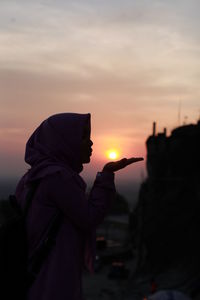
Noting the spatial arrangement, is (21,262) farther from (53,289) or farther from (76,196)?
(76,196)

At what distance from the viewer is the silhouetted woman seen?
246cm

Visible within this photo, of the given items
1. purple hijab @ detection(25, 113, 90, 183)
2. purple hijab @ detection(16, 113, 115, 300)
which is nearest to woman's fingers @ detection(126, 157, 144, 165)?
purple hijab @ detection(16, 113, 115, 300)

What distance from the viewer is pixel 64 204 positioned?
2457mm

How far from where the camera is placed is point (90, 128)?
2.68m

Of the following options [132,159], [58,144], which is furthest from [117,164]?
[58,144]

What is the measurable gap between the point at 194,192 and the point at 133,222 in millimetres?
11967

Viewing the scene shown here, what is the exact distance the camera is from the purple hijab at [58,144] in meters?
2.54

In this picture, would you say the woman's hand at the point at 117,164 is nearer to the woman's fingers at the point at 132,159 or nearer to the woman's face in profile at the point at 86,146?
the woman's fingers at the point at 132,159

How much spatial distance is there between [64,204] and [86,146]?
36cm

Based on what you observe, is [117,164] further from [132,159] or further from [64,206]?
[64,206]

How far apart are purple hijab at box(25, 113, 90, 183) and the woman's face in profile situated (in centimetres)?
4

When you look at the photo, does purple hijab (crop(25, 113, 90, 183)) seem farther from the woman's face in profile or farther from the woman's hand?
the woman's hand

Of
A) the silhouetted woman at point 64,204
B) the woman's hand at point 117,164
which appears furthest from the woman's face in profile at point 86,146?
the woman's hand at point 117,164

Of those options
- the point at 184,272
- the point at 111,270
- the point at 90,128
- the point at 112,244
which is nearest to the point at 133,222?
the point at 112,244
